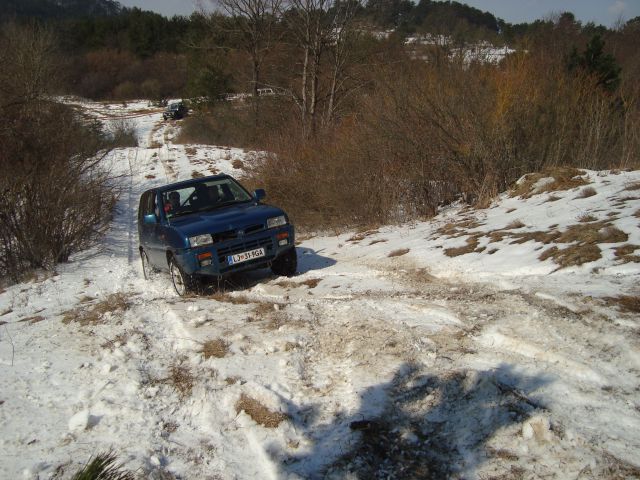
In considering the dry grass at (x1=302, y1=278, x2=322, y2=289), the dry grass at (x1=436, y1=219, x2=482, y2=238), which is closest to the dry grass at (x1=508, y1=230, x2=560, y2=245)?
the dry grass at (x1=436, y1=219, x2=482, y2=238)

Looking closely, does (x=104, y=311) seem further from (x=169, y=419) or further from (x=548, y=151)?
(x=548, y=151)

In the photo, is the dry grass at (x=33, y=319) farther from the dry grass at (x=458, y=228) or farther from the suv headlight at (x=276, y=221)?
the dry grass at (x=458, y=228)

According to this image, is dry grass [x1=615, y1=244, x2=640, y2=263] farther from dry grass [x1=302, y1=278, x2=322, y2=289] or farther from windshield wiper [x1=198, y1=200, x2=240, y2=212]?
windshield wiper [x1=198, y1=200, x2=240, y2=212]

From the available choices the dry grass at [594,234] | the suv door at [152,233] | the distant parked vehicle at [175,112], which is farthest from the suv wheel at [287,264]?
the distant parked vehicle at [175,112]

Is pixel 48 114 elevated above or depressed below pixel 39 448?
above

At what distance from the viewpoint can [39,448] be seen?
3.20 m

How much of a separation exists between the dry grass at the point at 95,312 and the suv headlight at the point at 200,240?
1142 mm

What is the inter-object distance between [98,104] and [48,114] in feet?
163

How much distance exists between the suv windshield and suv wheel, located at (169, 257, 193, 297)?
2.82 feet

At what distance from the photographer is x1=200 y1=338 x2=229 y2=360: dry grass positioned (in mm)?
4340

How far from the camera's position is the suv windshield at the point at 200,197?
776cm

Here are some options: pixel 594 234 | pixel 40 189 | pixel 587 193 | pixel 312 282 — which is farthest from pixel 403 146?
pixel 40 189

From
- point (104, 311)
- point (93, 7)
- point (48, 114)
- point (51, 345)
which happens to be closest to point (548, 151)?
point (104, 311)

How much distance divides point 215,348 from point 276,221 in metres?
3.09
